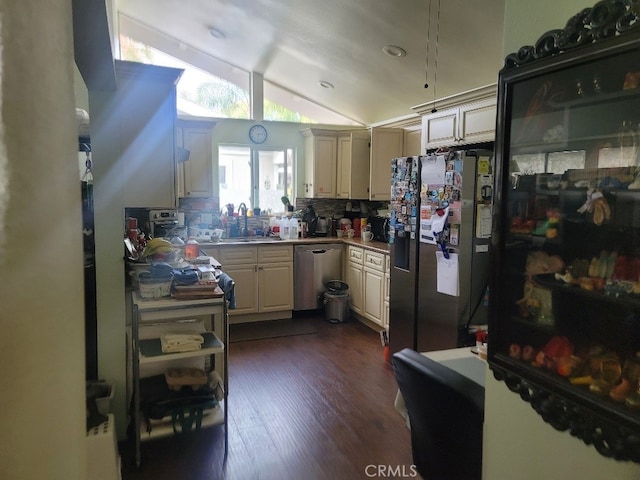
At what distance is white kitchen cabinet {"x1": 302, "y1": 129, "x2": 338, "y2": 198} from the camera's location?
550 cm

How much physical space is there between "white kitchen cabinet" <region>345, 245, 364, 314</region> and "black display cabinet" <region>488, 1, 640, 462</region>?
3677 mm

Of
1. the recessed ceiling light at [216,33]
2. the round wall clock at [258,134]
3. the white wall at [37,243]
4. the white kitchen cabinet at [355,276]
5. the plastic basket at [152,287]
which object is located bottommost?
the white kitchen cabinet at [355,276]

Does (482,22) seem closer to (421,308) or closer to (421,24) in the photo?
(421,24)

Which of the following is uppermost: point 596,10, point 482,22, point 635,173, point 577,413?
point 482,22

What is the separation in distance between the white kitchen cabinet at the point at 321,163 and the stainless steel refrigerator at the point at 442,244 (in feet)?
6.37

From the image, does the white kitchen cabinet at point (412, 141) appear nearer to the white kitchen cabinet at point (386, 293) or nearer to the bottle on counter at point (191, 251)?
the white kitchen cabinet at point (386, 293)

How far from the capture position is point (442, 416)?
144 cm

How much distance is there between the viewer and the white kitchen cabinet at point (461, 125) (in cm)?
323

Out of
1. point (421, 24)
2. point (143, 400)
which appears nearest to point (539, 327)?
point (143, 400)

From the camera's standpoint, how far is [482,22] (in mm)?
2969

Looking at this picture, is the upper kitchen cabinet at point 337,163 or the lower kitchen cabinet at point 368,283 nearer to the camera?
the lower kitchen cabinet at point 368,283

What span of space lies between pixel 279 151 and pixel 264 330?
7.71ft

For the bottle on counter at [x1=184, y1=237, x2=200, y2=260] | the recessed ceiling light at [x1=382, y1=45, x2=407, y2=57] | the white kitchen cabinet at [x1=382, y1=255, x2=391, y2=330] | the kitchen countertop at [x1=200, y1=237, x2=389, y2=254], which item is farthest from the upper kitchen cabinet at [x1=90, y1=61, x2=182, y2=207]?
the white kitchen cabinet at [x1=382, y1=255, x2=391, y2=330]

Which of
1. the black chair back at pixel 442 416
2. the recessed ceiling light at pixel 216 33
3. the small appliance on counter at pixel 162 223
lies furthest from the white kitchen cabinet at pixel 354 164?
the black chair back at pixel 442 416
